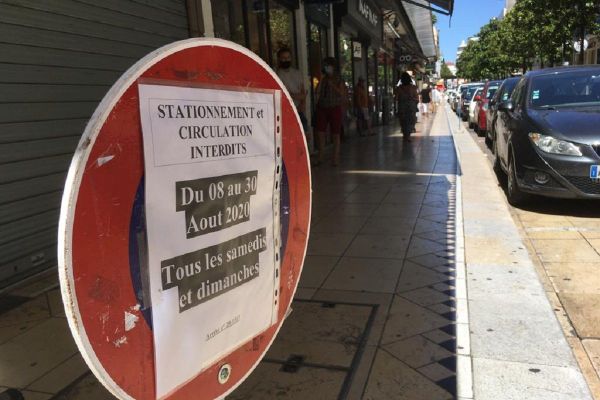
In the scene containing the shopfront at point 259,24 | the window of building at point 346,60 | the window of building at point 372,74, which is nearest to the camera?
the shopfront at point 259,24

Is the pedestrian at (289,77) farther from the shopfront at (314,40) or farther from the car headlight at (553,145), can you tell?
the car headlight at (553,145)

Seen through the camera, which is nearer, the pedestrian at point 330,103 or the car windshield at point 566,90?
the car windshield at point 566,90

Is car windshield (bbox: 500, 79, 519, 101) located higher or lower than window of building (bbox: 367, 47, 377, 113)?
lower

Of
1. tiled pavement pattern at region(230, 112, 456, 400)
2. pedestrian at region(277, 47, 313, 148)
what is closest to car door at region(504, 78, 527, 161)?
tiled pavement pattern at region(230, 112, 456, 400)

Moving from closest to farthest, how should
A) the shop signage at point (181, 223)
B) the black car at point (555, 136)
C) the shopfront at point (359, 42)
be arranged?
the shop signage at point (181, 223), the black car at point (555, 136), the shopfront at point (359, 42)

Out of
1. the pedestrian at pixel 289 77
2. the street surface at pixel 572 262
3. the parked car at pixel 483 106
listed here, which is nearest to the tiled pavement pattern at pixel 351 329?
the street surface at pixel 572 262

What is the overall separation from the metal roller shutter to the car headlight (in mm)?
4566

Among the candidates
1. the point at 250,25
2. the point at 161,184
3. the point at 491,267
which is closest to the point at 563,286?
the point at 491,267

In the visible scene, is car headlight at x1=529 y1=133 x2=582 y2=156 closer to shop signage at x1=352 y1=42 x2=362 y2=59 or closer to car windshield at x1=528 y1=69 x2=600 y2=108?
car windshield at x1=528 y1=69 x2=600 y2=108

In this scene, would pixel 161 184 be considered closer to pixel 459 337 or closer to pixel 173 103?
pixel 173 103

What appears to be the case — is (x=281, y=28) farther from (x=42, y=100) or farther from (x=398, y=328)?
(x=398, y=328)

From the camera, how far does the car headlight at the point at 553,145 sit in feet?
19.4

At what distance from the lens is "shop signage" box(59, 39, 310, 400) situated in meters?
1.17

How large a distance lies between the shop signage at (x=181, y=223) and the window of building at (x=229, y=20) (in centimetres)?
638
